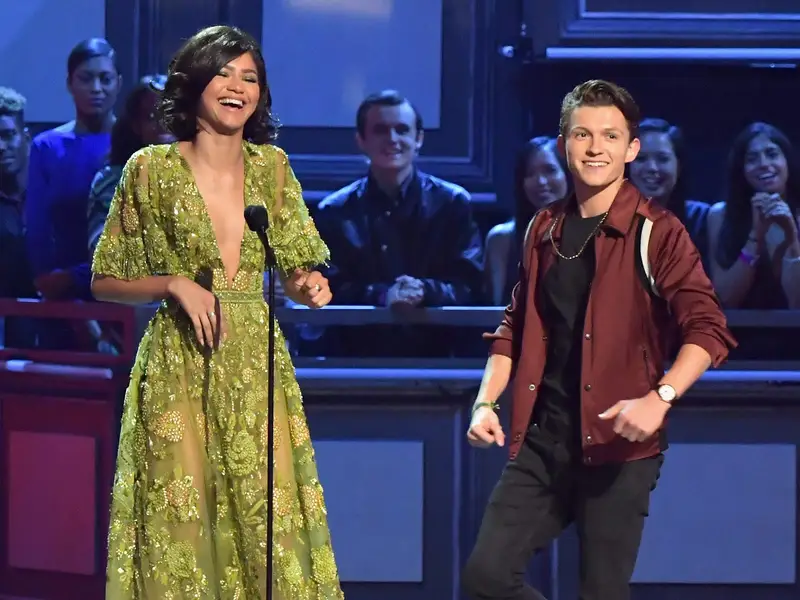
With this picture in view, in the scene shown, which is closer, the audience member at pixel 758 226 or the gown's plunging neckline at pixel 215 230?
the gown's plunging neckline at pixel 215 230

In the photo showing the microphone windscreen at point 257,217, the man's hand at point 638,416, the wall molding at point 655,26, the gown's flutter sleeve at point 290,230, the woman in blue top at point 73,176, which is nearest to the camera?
the man's hand at point 638,416

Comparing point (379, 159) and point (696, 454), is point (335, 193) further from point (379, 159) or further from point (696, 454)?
point (696, 454)

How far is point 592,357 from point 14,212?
6.97 ft

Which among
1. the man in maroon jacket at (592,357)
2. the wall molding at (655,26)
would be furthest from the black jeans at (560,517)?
the wall molding at (655,26)

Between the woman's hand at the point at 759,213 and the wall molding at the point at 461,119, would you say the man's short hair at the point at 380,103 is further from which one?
the woman's hand at the point at 759,213

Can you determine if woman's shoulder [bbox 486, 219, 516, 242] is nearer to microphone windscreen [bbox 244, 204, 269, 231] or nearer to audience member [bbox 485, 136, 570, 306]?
audience member [bbox 485, 136, 570, 306]

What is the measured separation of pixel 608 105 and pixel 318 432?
1.71 m

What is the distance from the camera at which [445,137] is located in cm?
388

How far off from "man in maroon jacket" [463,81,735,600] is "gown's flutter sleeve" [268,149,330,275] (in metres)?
0.43

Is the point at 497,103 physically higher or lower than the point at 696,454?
higher

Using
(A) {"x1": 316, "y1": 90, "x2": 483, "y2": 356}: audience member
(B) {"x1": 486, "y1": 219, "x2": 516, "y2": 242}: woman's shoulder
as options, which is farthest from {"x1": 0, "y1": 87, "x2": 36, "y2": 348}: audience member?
(B) {"x1": 486, "y1": 219, "x2": 516, "y2": 242}: woman's shoulder

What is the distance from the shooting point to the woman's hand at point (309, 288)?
259 centimetres

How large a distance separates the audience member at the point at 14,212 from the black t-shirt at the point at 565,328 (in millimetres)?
1936

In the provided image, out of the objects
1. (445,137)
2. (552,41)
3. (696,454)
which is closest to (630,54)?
(552,41)
